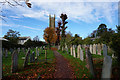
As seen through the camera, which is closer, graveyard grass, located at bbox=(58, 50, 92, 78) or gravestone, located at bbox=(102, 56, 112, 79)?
gravestone, located at bbox=(102, 56, 112, 79)

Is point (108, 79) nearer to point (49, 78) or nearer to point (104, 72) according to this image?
point (104, 72)

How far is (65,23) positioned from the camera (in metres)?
32.0

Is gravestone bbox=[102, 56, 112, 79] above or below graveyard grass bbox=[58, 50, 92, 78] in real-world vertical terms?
above

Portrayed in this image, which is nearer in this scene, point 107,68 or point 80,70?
point 107,68

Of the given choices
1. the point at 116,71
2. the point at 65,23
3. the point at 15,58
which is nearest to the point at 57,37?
the point at 65,23

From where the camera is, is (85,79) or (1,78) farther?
(1,78)

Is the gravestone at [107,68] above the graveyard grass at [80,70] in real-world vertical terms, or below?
above

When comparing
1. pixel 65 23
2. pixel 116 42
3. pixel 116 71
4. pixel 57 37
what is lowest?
pixel 116 71

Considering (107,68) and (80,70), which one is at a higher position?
(107,68)

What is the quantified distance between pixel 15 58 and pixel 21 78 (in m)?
2.21

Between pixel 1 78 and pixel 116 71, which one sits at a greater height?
pixel 116 71

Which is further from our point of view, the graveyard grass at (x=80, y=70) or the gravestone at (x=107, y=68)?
the graveyard grass at (x=80, y=70)

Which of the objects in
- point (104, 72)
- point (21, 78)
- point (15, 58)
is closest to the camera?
point (104, 72)

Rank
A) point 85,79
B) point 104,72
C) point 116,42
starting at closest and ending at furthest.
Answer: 1. point 104,72
2. point 85,79
3. point 116,42
